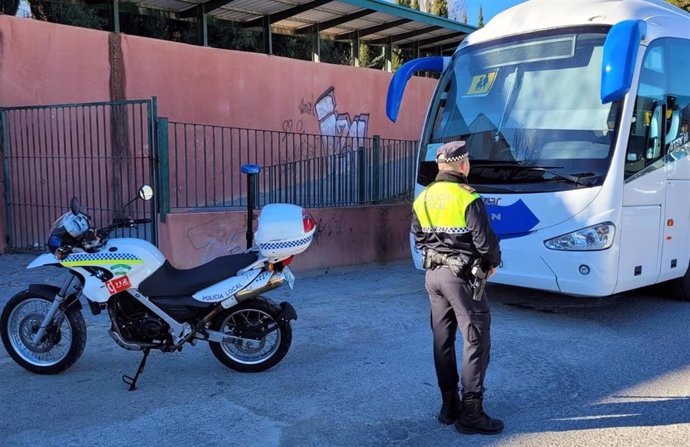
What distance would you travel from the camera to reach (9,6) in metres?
11.6

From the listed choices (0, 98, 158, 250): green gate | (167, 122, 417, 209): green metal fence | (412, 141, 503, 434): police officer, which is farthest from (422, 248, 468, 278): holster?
(0, 98, 158, 250): green gate

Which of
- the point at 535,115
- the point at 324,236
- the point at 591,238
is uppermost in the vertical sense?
the point at 535,115

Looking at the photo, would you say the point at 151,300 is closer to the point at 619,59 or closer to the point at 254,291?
the point at 254,291

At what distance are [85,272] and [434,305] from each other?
8.21ft

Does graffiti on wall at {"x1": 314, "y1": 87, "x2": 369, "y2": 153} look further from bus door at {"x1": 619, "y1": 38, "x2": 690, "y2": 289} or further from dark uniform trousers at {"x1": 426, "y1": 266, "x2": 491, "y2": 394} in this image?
dark uniform trousers at {"x1": 426, "y1": 266, "x2": 491, "y2": 394}

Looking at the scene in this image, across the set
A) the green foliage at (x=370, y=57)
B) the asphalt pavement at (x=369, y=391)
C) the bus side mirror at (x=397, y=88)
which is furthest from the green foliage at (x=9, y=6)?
the green foliage at (x=370, y=57)

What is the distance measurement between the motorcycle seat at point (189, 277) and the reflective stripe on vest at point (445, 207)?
147cm

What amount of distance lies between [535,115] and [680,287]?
2.81 meters

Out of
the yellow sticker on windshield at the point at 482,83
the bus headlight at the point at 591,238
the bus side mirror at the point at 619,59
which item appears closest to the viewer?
the bus side mirror at the point at 619,59

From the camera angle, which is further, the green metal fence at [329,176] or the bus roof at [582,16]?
the green metal fence at [329,176]

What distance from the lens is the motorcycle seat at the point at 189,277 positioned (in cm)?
441

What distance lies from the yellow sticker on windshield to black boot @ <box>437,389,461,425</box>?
371 centimetres

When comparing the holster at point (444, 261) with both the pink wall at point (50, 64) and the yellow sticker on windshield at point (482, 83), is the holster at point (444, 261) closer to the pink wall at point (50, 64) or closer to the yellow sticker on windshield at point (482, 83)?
the yellow sticker on windshield at point (482, 83)

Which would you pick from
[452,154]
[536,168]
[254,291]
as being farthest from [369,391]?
[536,168]
